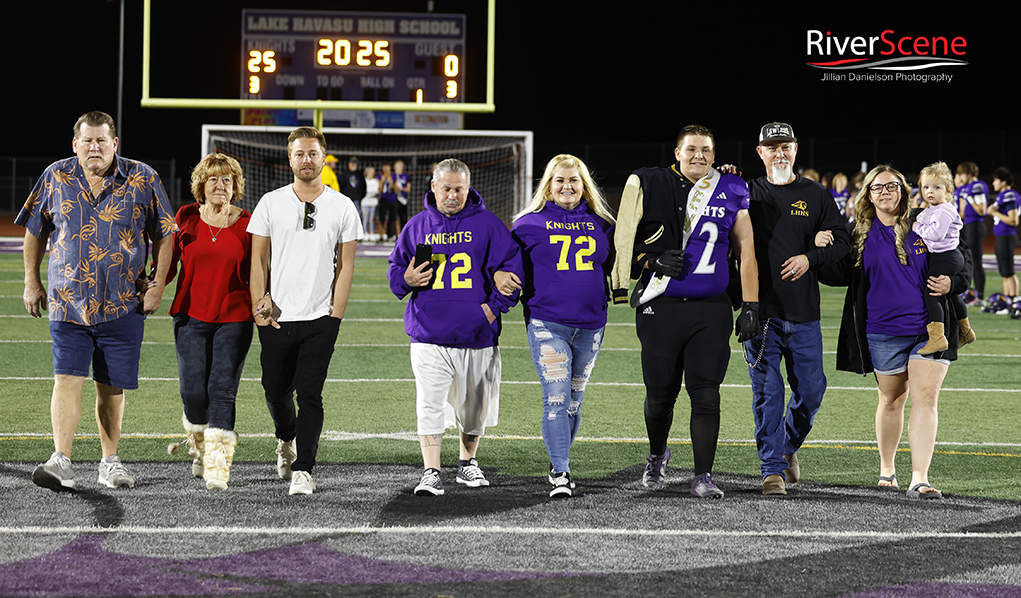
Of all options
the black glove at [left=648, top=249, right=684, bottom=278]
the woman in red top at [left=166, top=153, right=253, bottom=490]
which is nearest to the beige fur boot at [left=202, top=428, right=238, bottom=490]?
the woman in red top at [left=166, top=153, right=253, bottom=490]

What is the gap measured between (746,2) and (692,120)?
5.66 m

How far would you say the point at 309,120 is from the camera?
28.7m

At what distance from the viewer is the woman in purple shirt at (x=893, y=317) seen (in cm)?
587

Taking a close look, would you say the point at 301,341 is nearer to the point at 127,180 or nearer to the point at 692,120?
the point at 127,180

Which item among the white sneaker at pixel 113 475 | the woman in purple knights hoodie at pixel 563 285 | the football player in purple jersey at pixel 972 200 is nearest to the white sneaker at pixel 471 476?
the woman in purple knights hoodie at pixel 563 285

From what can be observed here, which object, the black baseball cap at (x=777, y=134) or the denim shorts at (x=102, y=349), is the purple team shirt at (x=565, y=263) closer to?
the black baseball cap at (x=777, y=134)

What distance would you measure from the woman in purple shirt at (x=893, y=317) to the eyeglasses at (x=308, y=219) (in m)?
2.85

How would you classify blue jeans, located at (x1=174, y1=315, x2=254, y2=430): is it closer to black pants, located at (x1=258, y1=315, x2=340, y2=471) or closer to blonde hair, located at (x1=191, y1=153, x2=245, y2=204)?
black pants, located at (x1=258, y1=315, x2=340, y2=471)

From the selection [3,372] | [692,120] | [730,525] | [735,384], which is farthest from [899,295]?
[692,120]

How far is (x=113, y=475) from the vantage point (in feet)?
18.7

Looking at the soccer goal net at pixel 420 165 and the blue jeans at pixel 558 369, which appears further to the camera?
the soccer goal net at pixel 420 165

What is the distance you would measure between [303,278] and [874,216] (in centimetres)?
309

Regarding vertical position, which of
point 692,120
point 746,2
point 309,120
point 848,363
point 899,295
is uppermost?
point 746,2

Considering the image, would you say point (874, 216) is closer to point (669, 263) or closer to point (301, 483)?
point (669, 263)
